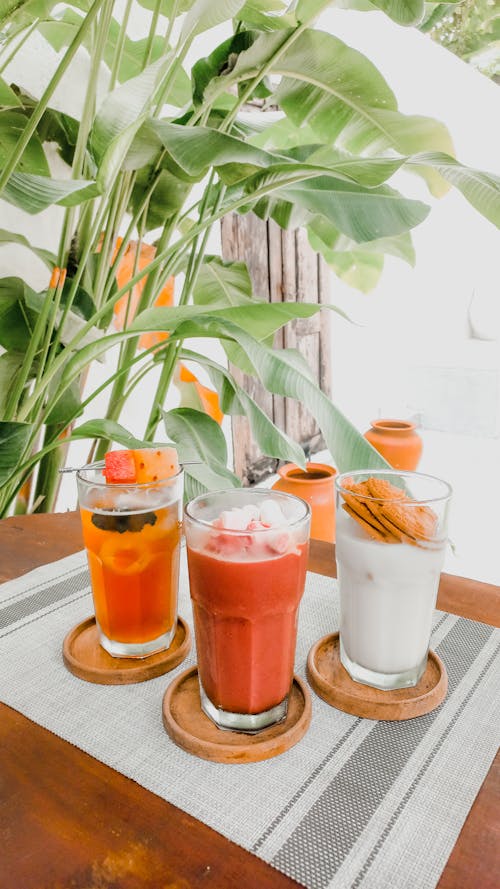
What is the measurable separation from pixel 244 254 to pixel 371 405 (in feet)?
6.39

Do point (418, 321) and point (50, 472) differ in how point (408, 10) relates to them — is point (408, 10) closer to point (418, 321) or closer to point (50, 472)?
point (50, 472)

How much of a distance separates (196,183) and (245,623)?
3.62ft

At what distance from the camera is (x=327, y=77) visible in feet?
4.22

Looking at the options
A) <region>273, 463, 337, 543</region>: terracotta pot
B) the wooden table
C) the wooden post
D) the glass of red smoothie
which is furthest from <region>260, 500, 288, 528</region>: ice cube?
the wooden post

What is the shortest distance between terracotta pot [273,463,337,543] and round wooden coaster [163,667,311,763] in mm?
1006

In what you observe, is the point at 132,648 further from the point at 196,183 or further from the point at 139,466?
the point at 196,183

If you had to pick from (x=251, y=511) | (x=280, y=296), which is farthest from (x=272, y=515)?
(x=280, y=296)

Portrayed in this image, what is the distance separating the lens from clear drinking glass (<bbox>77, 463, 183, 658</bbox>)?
2.08ft

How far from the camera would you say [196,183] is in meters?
1.37

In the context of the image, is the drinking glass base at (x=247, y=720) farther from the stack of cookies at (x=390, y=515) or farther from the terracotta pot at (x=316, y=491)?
the terracotta pot at (x=316, y=491)

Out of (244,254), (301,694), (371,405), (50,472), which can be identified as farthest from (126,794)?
(371,405)

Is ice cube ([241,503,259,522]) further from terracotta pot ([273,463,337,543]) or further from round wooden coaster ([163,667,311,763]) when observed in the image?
terracotta pot ([273,463,337,543])

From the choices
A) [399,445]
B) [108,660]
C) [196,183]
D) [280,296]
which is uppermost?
[196,183]

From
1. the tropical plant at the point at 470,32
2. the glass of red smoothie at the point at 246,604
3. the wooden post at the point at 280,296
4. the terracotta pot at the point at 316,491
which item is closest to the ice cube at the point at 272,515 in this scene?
the glass of red smoothie at the point at 246,604
